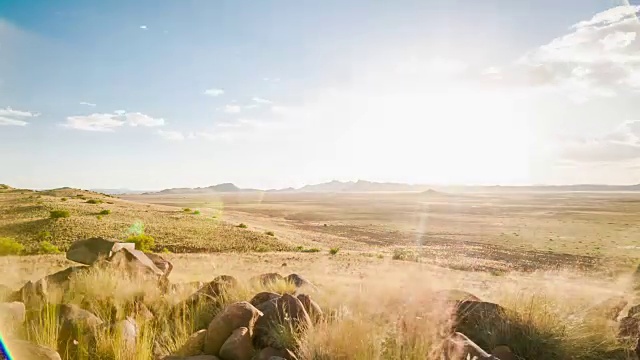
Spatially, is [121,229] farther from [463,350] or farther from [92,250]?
[463,350]

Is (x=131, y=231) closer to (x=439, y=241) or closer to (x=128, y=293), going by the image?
(x=128, y=293)

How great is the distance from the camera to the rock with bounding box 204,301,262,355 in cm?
604

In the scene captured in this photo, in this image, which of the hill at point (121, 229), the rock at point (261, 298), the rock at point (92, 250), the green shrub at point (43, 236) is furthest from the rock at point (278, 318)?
the green shrub at point (43, 236)

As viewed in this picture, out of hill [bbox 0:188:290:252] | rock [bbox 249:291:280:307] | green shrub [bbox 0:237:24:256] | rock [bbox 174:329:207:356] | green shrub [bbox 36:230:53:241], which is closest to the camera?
rock [bbox 174:329:207:356]

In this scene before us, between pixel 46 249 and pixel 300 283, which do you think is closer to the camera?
pixel 300 283

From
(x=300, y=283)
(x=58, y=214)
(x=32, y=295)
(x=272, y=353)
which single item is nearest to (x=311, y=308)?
(x=272, y=353)

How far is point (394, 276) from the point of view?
42.9ft

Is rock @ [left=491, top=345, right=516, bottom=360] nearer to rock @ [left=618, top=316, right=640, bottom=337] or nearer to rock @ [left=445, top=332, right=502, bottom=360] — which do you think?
rock @ [left=445, top=332, right=502, bottom=360]

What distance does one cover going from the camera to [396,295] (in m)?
8.16

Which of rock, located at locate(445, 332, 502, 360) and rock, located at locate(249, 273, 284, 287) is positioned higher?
rock, located at locate(445, 332, 502, 360)

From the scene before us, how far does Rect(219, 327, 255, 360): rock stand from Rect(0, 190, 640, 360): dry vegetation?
0.48m

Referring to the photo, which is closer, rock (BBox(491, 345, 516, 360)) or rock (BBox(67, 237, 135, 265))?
rock (BBox(491, 345, 516, 360))

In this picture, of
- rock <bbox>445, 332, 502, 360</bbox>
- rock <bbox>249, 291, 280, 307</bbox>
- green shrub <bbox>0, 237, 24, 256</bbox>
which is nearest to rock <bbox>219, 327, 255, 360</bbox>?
rock <bbox>249, 291, 280, 307</bbox>

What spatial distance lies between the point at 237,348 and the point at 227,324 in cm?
50
